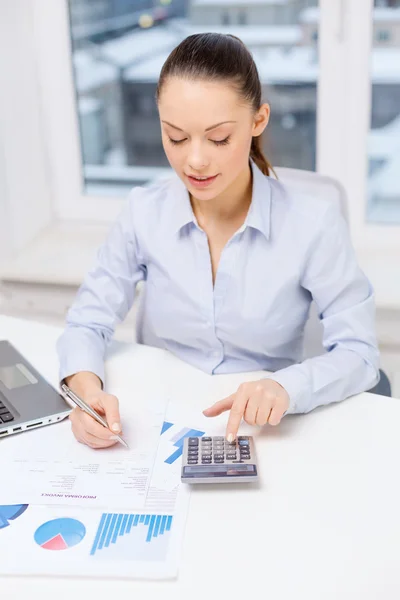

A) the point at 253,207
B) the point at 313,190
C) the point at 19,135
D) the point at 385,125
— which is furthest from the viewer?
the point at 19,135

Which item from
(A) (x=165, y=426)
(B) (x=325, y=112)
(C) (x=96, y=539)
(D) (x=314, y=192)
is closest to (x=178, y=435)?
(A) (x=165, y=426)

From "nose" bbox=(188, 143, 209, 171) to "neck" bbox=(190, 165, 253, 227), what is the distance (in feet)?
0.70

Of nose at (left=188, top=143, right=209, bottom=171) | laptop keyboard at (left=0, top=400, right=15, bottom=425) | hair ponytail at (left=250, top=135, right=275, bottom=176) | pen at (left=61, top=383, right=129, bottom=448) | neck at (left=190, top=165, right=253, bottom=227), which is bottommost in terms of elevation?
laptop keyboard at (left=0, top=400, right=15, bottom=425)

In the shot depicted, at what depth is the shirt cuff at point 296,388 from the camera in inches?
45.5

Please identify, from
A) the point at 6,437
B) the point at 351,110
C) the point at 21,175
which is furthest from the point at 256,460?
the point at 21,175

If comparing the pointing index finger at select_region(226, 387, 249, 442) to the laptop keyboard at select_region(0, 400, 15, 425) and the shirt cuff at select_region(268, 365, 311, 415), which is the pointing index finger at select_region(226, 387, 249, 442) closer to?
the shirt cuff at select_region(268, 365, 311, 415)

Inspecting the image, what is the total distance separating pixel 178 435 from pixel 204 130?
482 millimetres

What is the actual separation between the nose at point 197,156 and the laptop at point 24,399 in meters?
0.45

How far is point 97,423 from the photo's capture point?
1114mm

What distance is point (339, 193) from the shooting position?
1506 mm

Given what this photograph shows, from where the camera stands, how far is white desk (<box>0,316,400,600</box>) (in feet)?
2.77

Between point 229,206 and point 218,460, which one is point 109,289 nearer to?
point 229,206

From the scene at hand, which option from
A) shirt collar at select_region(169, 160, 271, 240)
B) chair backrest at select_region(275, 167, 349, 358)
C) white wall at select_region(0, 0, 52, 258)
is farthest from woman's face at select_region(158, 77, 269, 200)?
white wall at select_region(0, 0, 52, 258)

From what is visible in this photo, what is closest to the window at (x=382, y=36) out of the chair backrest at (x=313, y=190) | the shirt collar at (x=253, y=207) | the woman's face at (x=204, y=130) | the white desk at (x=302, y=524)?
the chair backrest at (x=313, y=190)
